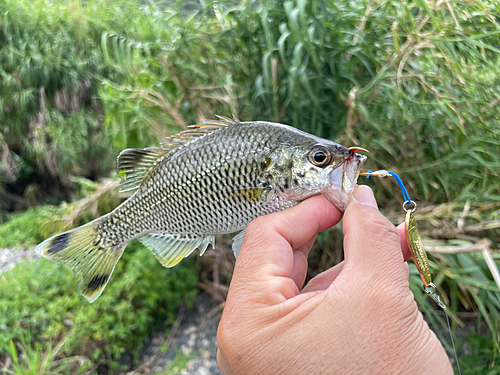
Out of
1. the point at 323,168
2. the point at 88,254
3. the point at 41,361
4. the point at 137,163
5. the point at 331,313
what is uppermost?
the point at 323,168

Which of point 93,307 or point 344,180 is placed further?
point 93,307

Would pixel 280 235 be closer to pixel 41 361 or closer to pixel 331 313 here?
pixel 331 313

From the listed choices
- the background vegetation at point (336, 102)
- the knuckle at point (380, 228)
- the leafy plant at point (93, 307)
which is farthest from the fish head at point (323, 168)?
the leafy plant at point (93, 307)

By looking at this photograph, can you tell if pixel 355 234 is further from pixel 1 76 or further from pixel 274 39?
pixel 1 76

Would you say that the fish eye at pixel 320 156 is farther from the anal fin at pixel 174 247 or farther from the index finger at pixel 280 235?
the anal fin at pixel 174 247

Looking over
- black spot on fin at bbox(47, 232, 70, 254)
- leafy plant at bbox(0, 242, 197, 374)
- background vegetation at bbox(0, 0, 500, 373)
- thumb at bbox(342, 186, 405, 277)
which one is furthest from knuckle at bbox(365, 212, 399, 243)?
leafy plant at bbox(0, 242, 197, 374)

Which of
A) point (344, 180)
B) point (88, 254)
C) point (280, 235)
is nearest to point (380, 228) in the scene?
point (344, 180)
